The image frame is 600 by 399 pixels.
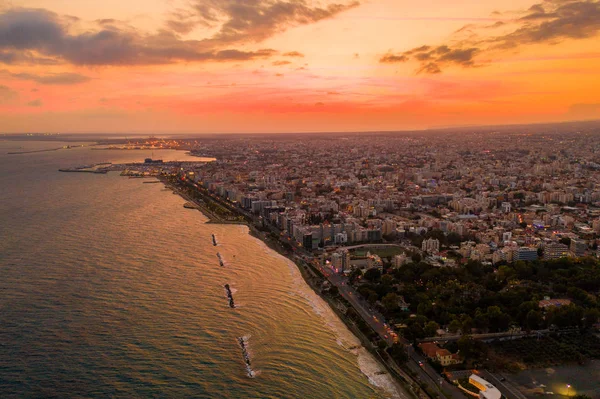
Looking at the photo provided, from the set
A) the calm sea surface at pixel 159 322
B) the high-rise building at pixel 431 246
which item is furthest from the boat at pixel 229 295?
the high-rise building at pixel 431 246

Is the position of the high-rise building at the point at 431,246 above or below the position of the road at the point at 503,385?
above

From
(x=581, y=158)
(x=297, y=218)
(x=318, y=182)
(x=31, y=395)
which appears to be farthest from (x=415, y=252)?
(x=581, y=158)

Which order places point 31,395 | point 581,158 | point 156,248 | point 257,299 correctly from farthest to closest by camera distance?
1. point 581,158
2. point 156,248
3. point 257,299
4. point 31,395

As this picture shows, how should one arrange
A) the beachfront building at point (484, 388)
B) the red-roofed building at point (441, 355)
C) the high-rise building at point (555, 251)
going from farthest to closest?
the high-rise building at point (555, 251) < the red-roofed building at point (441, 355) < the beachfront building at point (484, 388)

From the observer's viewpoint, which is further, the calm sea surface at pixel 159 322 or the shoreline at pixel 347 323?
the shoreline at pixel 347 323

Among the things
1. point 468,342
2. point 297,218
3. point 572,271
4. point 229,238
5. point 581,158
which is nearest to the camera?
point 468,342

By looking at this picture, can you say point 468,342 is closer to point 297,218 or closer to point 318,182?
point 297,218

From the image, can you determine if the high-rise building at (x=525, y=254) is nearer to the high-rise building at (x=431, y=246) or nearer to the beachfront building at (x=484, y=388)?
the high-rise building at (x=431, y=246)

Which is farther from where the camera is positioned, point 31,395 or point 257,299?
point 257,299
